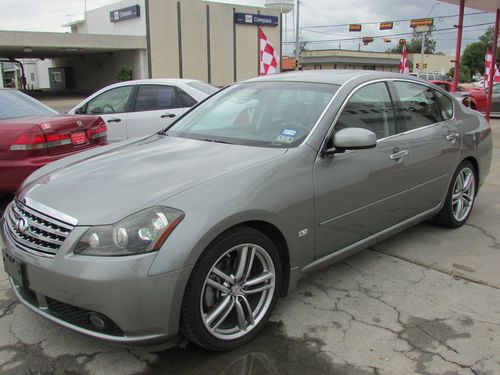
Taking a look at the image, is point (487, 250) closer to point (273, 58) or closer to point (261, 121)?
point (261, 121)

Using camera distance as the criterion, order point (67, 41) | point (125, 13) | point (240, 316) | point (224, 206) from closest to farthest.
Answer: point (224, 206), point (240, 316), point (67, 41), point (125, 13)

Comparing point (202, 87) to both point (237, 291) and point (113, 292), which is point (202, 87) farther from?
point (113, 292)

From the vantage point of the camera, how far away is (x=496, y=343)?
9.59 feet

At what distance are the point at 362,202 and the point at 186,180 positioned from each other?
147 centimetres

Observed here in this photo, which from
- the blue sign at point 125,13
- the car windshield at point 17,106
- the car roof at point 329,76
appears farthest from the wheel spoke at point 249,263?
the blue sign at point 125,13

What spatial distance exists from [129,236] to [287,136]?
4.64 feet

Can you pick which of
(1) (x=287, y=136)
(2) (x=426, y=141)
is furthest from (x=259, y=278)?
(2) (x=426, y=141)

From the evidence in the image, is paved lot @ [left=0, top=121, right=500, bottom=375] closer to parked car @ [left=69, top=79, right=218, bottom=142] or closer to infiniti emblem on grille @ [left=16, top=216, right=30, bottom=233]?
infiniti emblem on grille @ [left=16, top=216, right=30, bottom=233]

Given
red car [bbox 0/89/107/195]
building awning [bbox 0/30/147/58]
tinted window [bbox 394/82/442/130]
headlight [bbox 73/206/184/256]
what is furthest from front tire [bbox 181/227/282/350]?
building awning [bbox 0/30/147/58]

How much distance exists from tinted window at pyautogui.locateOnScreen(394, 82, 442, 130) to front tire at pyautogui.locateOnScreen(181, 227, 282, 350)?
202cm

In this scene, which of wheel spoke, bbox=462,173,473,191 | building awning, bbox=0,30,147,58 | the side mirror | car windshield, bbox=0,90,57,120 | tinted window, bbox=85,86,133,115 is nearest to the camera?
the side mirror

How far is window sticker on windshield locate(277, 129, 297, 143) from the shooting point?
3.31 meters

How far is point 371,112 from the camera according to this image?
12.6 feet

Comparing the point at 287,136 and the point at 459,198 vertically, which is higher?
the point at 287,136
